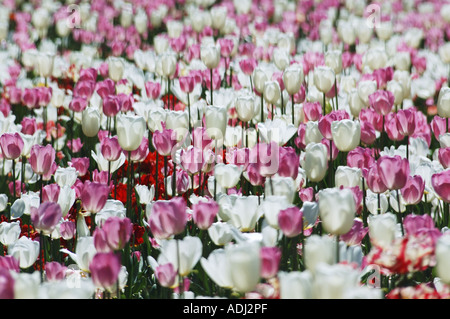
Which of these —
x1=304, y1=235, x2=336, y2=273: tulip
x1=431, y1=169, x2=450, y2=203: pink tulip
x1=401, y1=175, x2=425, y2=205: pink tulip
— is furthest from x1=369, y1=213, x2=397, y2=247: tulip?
x1=401, y1=175, x2=425, y2=205: pink tulip

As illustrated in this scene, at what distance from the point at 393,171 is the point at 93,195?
96 centimetres

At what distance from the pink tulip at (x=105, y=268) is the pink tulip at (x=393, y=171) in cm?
89

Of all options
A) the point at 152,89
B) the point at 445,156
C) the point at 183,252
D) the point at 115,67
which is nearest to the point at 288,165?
the point at 183,252

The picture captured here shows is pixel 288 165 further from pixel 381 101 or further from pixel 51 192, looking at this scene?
pixel 381 101

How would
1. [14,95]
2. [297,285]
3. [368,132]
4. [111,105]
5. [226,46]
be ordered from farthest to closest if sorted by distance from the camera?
[226,46], [14,95], [111,105], [368,132], [297,285]

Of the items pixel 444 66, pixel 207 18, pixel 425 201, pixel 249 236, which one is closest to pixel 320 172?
pixel 249 236

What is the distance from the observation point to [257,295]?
1.73m

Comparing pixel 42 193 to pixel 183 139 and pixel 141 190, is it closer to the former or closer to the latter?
pixel 141 190

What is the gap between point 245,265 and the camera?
1522 millimetres

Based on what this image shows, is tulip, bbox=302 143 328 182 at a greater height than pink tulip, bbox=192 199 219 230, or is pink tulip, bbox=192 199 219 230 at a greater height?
tulip, bbox=302 143 328 182

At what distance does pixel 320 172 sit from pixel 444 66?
12.2 ft

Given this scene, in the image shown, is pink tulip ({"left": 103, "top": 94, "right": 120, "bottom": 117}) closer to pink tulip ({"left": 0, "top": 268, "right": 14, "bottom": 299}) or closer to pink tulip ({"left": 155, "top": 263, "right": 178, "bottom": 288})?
pink tulip ({"left": 155, "top": 263, "right": 178, "bottom": 288})

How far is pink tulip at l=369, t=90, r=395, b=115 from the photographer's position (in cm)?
306

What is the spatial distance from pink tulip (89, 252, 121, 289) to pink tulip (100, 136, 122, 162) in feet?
3.28
